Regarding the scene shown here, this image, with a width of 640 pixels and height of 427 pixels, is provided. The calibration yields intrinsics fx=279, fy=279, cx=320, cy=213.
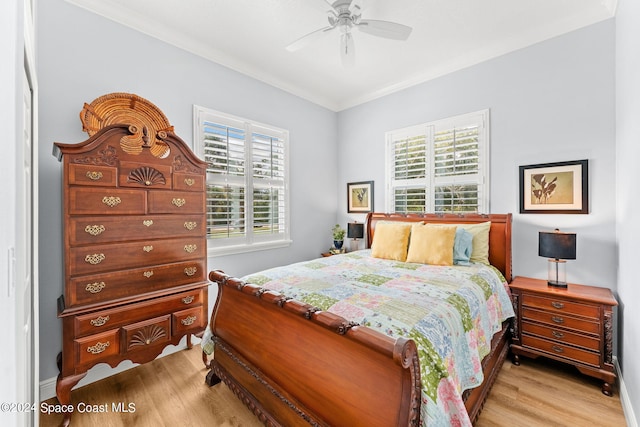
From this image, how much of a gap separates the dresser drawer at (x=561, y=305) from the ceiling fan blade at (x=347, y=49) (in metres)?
2.64

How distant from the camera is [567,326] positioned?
229 centimetres

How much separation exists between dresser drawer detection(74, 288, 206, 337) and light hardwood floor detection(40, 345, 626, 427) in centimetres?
58

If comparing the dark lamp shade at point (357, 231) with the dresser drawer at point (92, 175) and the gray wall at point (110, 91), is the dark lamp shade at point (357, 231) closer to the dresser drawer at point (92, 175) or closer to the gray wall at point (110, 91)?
the gray wall at point (110, 91)

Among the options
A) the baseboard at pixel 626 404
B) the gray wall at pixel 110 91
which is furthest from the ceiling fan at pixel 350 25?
the baseboard at pixel 626 404

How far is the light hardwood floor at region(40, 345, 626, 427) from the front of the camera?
185 centimetres

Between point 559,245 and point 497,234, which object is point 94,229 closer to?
point 497,234

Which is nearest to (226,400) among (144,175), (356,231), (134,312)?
(134,312)

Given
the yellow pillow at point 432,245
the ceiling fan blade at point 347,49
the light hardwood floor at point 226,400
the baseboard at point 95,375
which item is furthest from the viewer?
the yellow pillow at point 432,245

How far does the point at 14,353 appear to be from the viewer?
34.4 inches

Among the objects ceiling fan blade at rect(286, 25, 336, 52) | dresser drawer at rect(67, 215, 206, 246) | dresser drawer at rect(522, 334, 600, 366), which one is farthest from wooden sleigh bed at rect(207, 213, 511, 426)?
ceiling fan blade at rect(286, 25, 336, 52)

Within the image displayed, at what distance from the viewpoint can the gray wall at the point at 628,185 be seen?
1.72 meters

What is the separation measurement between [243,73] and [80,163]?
2.11 meters

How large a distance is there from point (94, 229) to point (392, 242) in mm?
2648

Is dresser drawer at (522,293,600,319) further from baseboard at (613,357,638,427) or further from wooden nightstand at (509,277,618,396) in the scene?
baseboard at (613,357,638,427)
